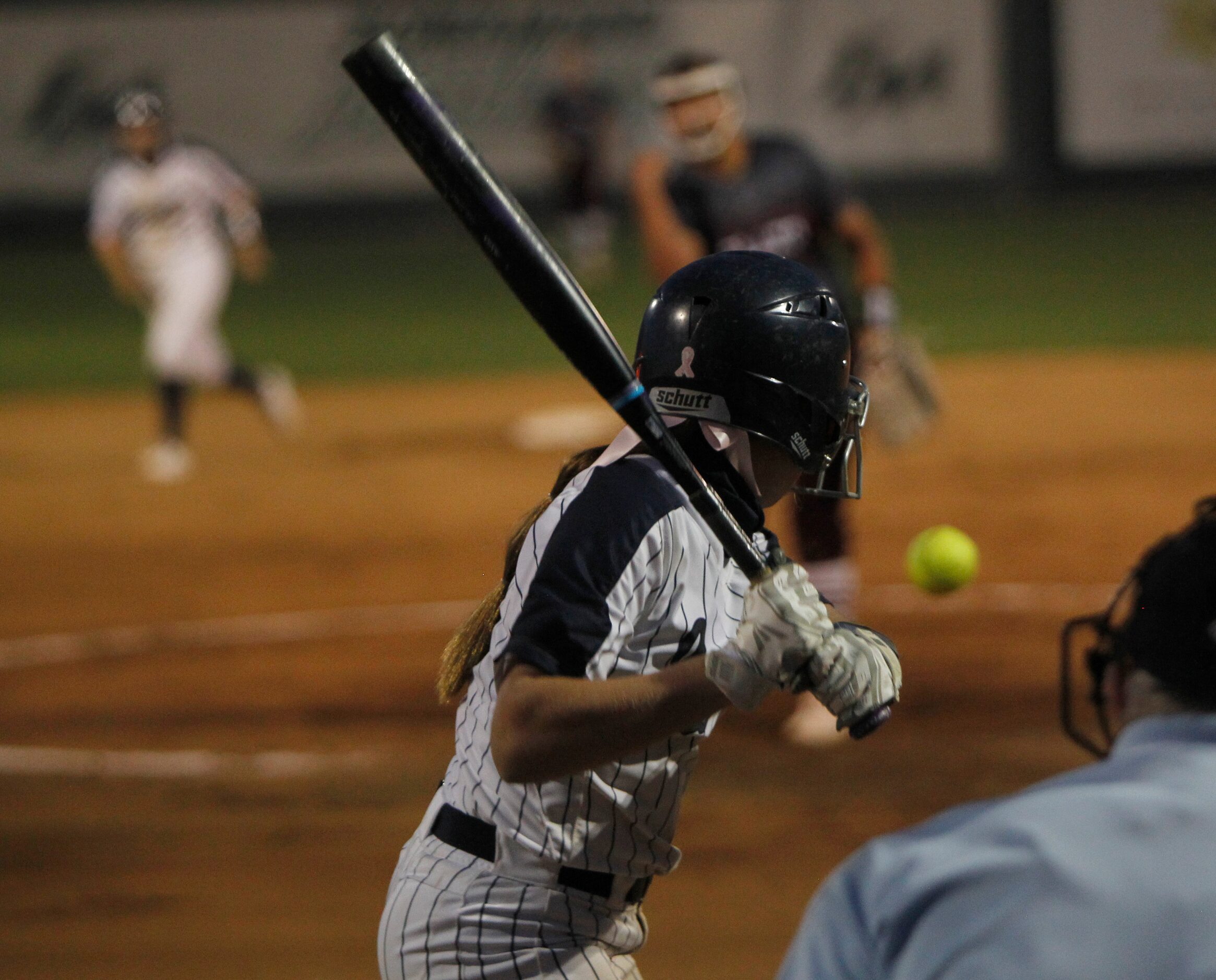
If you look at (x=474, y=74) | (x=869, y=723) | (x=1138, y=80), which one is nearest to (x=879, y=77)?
(x=1138, y=80)

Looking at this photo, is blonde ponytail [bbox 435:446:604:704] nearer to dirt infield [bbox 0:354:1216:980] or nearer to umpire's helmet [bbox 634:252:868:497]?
umpire's helmet [bbox 634:252:868:497]

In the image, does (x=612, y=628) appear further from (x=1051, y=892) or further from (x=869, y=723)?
(x=1051, y=892)

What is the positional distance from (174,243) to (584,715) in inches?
400

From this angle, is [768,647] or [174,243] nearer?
[768,647]

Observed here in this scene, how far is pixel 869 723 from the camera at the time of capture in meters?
2.08

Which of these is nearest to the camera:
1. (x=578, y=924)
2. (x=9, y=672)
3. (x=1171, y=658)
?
(x=1171, y=658)

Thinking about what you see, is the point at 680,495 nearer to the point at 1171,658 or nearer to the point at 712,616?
the point at 712,616

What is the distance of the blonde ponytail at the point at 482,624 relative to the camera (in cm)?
236

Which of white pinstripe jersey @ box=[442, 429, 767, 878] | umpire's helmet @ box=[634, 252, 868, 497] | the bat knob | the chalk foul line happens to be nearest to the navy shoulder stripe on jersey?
white pinstripe jersey @ box=[442, 429, 767, 878]

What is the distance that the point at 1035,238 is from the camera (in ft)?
67.7

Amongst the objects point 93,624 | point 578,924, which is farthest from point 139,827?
point 578,924

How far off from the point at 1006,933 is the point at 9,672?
6280 millimetres

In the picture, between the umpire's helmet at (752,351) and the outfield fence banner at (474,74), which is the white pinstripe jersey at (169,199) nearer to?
the umpire's helmet at (752,351)

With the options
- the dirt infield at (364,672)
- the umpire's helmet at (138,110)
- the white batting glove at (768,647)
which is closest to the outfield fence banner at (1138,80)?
the dirt infield at (364,672)
